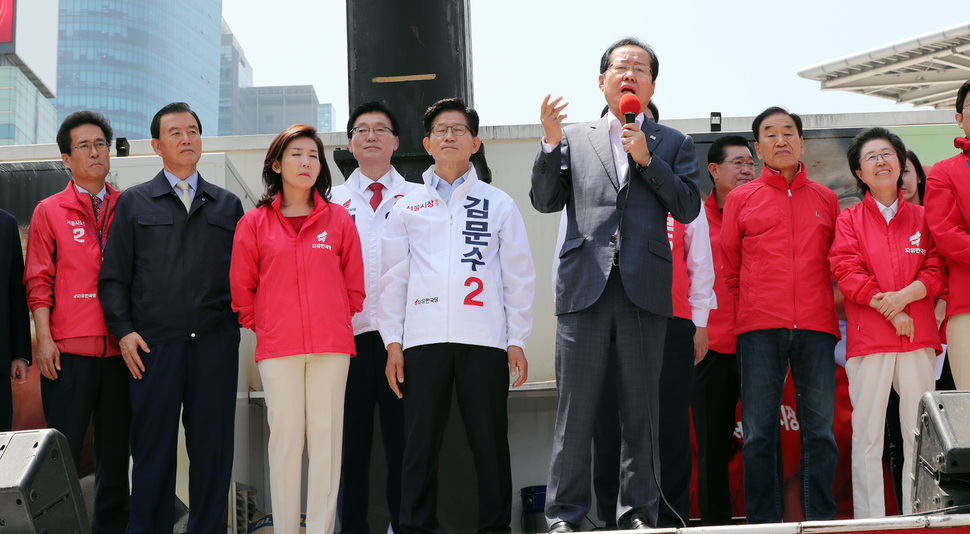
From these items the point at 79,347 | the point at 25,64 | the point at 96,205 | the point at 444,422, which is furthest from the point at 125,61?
the point at 444,422

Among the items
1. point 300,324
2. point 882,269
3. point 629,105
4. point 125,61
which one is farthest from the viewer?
point 125,61

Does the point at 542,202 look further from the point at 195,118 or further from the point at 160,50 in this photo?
the point at 160,50

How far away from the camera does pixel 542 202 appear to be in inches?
134

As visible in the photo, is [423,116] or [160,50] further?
[160,50]

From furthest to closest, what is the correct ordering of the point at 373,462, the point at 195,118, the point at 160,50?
the point at 160,50 < the point at 373,462 < the point at 195,118

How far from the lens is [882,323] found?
4.04m

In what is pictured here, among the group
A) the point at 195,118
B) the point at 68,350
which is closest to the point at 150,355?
the point at 68,350

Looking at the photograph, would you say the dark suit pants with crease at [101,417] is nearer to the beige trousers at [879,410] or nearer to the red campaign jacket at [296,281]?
the red campaign jacket at [296,281]

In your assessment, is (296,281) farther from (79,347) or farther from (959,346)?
(959,346)

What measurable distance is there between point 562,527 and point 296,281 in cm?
148

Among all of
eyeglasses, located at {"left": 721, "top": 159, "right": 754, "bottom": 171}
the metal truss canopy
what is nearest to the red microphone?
eyeglasses, located at {"left": 721, "top": 159, "right": 754, "bottom": 171}

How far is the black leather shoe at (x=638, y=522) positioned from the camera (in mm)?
3104

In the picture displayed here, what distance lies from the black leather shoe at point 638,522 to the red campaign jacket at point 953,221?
179cm

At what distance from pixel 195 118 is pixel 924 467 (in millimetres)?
3413
